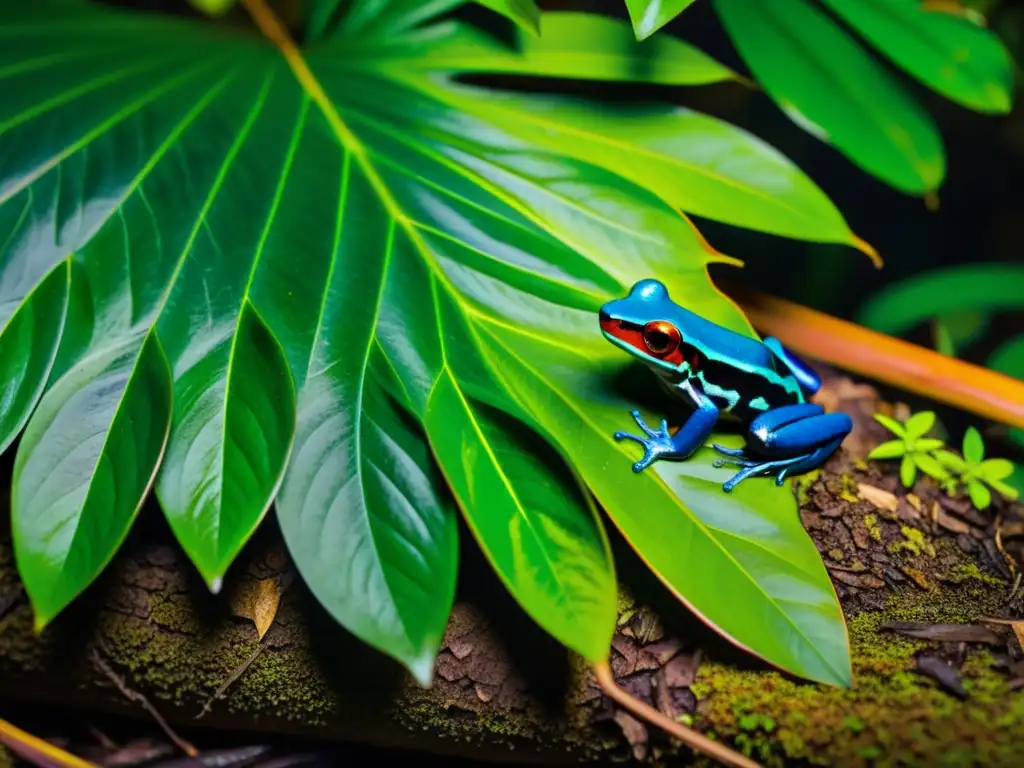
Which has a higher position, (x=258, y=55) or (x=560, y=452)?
(x=258, y=55)

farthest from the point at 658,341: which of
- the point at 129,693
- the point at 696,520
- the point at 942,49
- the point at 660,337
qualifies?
the point at 129,693

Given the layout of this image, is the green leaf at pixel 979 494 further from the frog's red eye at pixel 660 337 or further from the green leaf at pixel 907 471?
the frog's red eye at pixel 660 337

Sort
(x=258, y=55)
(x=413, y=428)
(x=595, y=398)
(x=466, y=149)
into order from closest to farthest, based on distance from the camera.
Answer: (x=413, y=428), (x=595, y=398), (x=466, y=149), (x=258, y=55)

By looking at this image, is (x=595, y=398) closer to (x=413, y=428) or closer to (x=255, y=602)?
(x=413, y=428)

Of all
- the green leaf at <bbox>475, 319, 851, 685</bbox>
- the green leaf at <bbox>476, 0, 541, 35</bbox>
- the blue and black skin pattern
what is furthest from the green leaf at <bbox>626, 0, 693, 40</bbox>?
the green leaf at <bbox>475, 319, 851, 685</bbox>

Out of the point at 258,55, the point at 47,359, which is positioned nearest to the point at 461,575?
the point at 47,359

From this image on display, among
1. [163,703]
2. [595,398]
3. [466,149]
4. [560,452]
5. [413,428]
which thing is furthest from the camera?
[466,149]

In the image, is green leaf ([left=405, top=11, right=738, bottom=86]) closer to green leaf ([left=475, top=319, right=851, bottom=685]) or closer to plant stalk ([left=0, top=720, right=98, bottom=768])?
green leaf ([left=475, top=319, right=851, bottom=685])

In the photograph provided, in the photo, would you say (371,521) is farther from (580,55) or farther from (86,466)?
(580,55)
